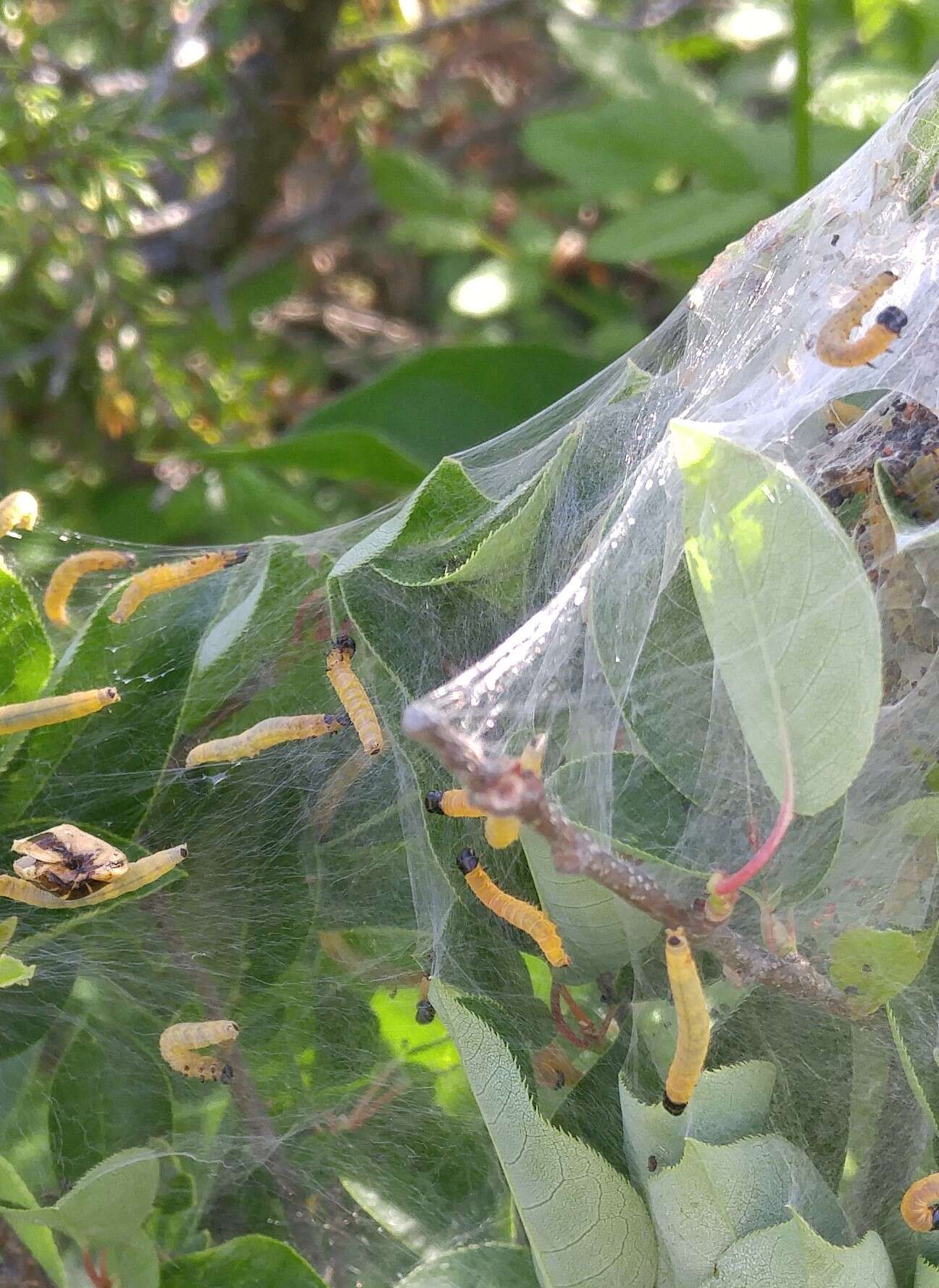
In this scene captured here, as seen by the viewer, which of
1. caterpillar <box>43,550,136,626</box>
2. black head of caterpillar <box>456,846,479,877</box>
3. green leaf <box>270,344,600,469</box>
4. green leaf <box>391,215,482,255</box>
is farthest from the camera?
green leaf <box>391,215,482,255</box>

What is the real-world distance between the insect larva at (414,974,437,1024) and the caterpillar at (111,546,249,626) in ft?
2.22

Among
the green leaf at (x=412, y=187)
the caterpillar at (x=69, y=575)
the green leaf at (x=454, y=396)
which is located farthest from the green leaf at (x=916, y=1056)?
the green leaf at (x=412, y=187)

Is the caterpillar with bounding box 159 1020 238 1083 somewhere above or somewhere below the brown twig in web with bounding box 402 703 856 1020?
below

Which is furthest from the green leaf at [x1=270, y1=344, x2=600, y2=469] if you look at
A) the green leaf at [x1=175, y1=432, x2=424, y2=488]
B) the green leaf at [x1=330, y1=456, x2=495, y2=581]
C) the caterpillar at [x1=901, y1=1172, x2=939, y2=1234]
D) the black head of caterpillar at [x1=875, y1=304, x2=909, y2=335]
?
the caterpillar at [x1=901, y1=1172, x2=939, y2=1234]

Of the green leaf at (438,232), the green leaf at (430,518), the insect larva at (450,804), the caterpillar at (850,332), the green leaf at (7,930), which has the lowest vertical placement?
the green leaf at (7,930)

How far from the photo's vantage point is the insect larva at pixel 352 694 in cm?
161

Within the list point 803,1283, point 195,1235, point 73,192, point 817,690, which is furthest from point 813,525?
point 73,192

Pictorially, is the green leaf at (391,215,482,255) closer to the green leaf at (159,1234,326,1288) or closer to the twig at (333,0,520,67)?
the twig at (333,0,520,67)

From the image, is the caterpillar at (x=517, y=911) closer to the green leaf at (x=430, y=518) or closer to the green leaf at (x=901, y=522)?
the green leaf at (x=430, y=518)

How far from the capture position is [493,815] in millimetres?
1034

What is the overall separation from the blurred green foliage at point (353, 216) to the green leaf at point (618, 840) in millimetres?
1167

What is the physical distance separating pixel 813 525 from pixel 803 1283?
81 centimetres

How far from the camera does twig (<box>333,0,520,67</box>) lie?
391 centimetres

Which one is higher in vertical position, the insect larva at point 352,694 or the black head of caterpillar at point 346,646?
the black head of caterpillar at point 346,646
